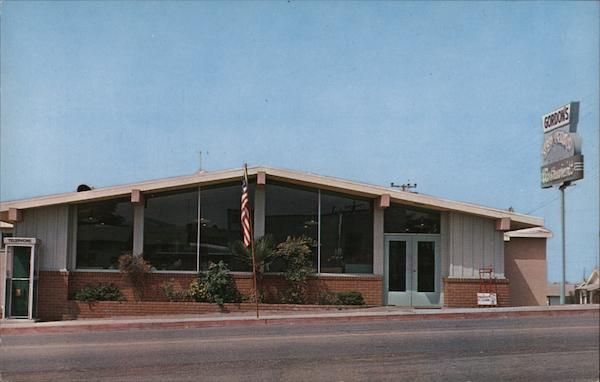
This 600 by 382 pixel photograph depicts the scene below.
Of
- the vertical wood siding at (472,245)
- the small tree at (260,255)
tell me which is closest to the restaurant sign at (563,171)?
the vertical wood siding at (472,245)

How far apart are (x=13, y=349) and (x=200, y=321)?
503cm

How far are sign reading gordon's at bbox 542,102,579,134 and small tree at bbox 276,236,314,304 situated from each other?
9.01 m

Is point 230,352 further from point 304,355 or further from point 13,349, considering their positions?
point 13,349

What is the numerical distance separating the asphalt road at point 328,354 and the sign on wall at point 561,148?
276 cm

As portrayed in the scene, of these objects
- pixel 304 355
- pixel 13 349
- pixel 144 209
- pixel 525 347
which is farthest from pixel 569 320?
pixel 144 209

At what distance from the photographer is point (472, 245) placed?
880 inches

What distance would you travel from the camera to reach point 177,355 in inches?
474

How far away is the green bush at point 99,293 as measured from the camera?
21328mm

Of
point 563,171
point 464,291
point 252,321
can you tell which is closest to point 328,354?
point 563,171

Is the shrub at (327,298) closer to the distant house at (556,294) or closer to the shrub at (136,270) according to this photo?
the shrub at (136,270)

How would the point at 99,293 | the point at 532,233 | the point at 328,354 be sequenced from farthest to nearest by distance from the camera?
the point at 532,233 < the point at 99,293 < the point at 328,354

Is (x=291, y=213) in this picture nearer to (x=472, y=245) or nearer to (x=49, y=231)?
(x=472, y=245)

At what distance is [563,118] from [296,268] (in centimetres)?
1029

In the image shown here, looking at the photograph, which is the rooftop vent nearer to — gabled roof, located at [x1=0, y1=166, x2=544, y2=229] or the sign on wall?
gabled roof, located at [x1=0, y1=166, x2=544, y2=229]
